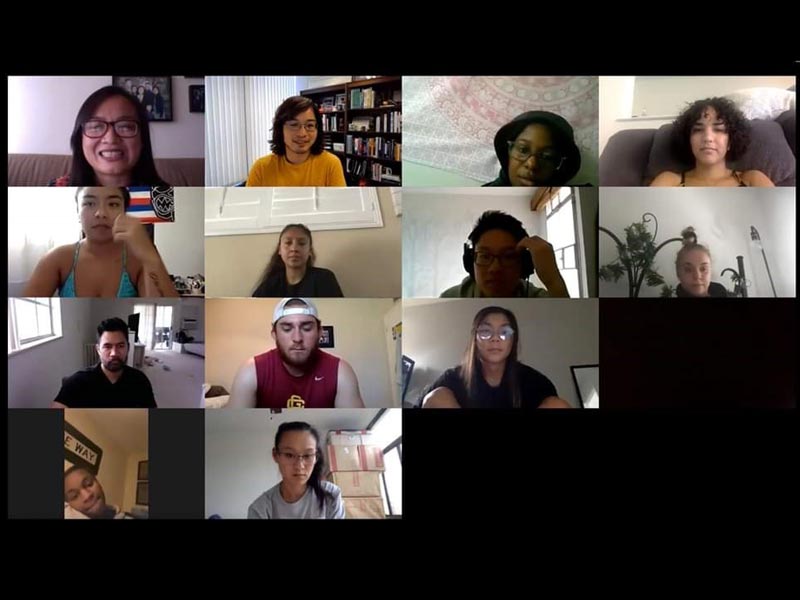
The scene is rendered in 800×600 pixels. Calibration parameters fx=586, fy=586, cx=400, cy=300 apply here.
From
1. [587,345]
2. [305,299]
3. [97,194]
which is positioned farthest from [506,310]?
[97,194]

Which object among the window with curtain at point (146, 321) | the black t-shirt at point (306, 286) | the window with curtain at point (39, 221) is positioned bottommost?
the window with curtain at point (146, 321)

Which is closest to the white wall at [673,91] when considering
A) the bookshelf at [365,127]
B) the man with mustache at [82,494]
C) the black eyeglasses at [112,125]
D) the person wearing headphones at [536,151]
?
the person wearing headphones at [536,151]

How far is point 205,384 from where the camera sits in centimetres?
249

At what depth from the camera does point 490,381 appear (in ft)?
8.18

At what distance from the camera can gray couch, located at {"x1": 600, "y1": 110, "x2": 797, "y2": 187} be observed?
8.09 feet

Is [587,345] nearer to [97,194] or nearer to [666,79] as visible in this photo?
[666,79]

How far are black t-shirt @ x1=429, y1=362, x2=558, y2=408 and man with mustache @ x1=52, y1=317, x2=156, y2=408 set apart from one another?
4.12ft

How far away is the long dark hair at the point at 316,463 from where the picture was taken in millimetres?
2504

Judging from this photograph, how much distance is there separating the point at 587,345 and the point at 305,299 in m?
1.21

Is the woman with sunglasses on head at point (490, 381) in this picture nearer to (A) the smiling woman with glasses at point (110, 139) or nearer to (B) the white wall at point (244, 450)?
(B) the white wall at point (244, 450)

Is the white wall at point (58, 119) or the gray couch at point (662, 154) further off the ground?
the white wall at point (58, 119)

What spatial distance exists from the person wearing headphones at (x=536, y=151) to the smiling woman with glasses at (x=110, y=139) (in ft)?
4.69

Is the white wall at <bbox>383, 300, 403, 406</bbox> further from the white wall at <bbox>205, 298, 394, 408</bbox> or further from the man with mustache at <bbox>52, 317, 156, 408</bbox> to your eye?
the man with mustache at <bbox>52, 317, 156, 408</bbox>

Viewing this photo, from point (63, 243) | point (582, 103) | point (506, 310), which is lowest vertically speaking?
point (506, 310)
